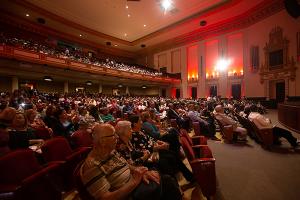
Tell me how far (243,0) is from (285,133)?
12.0 metres

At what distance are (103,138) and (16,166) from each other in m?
0.92

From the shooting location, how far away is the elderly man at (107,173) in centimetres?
128

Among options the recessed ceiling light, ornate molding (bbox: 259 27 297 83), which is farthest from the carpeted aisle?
the recessed ceiling light

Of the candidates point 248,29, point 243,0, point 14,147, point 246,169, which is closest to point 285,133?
point 246,169

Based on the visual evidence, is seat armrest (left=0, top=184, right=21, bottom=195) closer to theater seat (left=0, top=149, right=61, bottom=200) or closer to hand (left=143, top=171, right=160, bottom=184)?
theater seat (left=0, top=149, right=61, bottom=200)

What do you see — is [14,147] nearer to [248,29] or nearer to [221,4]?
[221,4]

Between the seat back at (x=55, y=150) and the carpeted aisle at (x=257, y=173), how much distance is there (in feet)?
6.53

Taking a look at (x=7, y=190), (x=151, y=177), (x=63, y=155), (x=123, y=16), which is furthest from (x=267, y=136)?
(x=123, y=16)

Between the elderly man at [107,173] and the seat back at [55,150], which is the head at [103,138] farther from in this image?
the seat back at [55,150]

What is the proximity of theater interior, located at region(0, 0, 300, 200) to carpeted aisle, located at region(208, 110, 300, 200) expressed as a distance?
0.07 feet

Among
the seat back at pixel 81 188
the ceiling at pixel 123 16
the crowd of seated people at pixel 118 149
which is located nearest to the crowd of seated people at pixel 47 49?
the ceiling at pixel 123 16

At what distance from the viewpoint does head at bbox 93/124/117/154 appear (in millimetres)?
1438

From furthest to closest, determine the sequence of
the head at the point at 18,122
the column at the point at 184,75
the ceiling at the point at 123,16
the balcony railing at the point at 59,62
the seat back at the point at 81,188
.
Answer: the column at the point at 184,75, the ceiling at the point at 123,16, the balcony railing at the point at 59,62, the head at the point at 18,122, the seat back at the point at 81,188

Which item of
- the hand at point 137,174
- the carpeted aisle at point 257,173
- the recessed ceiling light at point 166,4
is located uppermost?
the recessed ceiling light at point 166,4
